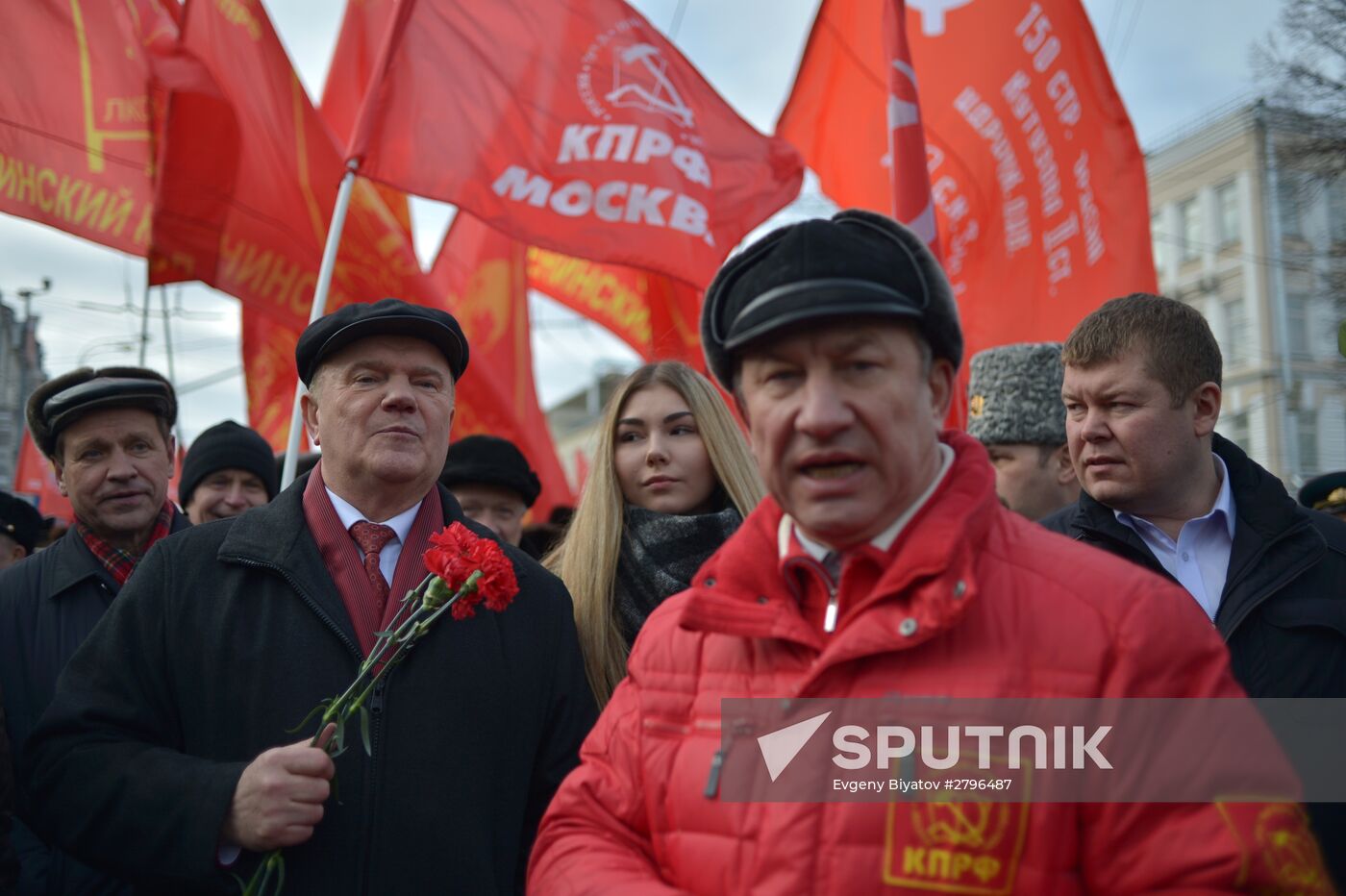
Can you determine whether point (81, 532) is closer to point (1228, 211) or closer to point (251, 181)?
point (251, 181)

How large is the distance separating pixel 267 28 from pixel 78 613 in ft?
12.4

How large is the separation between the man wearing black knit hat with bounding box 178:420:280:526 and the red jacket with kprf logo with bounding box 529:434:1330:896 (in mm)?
3796

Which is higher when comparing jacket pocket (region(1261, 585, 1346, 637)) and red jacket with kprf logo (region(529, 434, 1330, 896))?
jacket pocket (region(1261, 585, 1346, 637))

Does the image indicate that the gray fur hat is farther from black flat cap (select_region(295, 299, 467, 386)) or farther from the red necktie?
the red necktie

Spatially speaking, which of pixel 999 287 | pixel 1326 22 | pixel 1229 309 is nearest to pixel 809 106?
pixel 999 287

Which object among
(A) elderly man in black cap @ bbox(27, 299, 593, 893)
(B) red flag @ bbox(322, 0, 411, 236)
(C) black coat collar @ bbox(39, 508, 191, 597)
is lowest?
(A) elderly man in black cap @ bbox(27, 299, 593, 893)

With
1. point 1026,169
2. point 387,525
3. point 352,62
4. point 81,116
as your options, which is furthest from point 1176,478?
point 352,62

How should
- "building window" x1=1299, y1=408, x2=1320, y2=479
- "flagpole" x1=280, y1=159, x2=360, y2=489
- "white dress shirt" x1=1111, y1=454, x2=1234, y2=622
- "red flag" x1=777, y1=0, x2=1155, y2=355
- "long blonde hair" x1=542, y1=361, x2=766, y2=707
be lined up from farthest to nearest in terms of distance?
"building window" x1=1299, y1=408, x2=1320, y2=479
"red flag" x1=777, y1=0, x2=1155, y2=355
"flagpole" x1=280, y1=159, x2=360, y2=489
"long blonde hair" x1=542, y1=361, x2=766, y2=707
"white dress shirt" x1=1111, y1=454, x2=1234, y2=622

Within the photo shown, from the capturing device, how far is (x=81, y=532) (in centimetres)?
387

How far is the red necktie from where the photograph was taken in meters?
2.93

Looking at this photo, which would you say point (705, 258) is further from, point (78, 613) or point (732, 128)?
point (78, 613)

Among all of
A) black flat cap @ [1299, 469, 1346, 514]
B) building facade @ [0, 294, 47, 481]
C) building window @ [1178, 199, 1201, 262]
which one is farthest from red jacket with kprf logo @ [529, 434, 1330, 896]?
building window @ [1178, 199, 1201, 262]

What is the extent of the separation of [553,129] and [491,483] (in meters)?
2.24

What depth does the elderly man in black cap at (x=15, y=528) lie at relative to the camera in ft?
16.5
